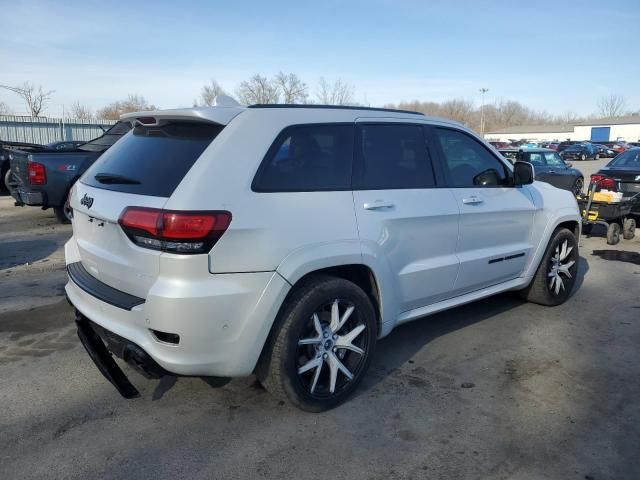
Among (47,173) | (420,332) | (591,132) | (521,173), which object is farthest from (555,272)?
(591,132)

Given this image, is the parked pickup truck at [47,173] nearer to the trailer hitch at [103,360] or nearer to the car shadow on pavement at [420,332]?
the trailer hitch at [103,360]

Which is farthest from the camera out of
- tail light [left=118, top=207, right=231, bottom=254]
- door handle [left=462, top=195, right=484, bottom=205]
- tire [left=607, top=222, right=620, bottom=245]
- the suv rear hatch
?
tire [left=607, top=222, right=620, bottom=245]

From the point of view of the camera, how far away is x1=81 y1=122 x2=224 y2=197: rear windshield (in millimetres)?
2814

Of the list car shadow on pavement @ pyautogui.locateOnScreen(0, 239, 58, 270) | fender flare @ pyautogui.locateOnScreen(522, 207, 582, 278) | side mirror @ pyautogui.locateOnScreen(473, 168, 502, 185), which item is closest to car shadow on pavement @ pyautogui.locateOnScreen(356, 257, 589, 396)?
fender flare @ pyautogui.locateOnScreen(522, 207, 582, 278)

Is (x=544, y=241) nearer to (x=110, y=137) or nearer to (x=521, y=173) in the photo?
(x=521, y=173)

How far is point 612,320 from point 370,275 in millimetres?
2976

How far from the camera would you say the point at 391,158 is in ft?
11.9

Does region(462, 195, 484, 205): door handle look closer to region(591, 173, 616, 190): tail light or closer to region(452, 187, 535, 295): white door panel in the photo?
region(452, 187, 535, 295): white door panel

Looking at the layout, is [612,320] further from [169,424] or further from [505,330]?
[169,424]

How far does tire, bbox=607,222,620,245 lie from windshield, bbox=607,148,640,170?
1789 mm

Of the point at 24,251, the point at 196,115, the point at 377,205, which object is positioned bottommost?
the point at 24,251

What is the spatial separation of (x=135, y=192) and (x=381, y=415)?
77.1 inches

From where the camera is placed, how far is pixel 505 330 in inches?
184

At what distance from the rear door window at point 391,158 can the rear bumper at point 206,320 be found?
3.29ft
